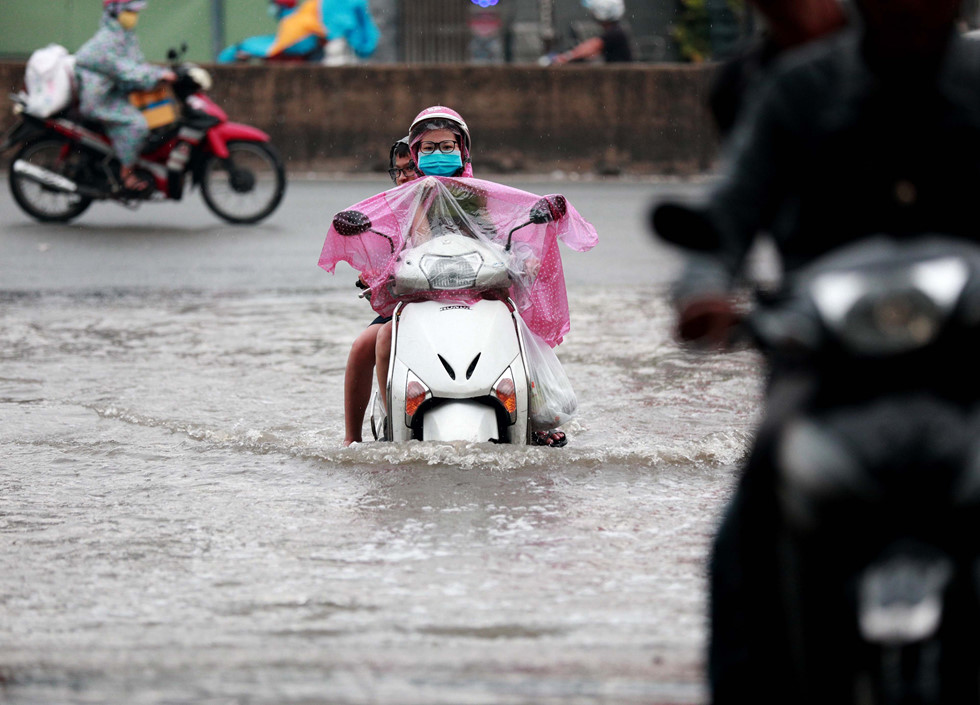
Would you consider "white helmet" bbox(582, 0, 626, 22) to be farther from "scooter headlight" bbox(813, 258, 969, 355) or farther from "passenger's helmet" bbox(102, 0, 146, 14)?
"scooter headlight" bbox(813, 258, 969, 355)

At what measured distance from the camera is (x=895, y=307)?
2205 mm

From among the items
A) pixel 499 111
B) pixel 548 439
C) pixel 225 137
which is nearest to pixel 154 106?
pixel 225 137

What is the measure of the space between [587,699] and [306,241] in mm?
10152

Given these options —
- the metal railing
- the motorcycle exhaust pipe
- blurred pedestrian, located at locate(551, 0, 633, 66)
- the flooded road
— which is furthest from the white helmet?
the flooded road

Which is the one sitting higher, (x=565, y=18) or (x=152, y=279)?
(x=565, y=18)

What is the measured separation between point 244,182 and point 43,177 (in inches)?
67.0

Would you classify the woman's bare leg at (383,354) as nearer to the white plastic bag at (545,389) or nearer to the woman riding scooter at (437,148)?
the woman riding scooter at (437,148)

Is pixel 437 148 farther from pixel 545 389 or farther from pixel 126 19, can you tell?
pixel 126 19

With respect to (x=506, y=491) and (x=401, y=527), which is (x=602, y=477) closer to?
(x=506, y=491)

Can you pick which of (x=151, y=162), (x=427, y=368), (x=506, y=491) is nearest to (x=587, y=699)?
(x=506, y=491)

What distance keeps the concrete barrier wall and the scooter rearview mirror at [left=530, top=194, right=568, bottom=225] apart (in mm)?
12802

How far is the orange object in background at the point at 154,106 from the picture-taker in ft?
48.6

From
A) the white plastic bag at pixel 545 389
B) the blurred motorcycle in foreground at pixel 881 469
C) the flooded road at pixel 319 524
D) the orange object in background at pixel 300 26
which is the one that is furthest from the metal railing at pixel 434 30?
the blurred motorcycle in foreground at pixel 881 469

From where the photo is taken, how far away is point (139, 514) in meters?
5.30
